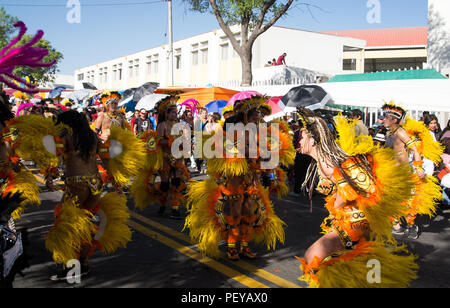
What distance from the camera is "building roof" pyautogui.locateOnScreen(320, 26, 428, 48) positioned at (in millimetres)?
47594

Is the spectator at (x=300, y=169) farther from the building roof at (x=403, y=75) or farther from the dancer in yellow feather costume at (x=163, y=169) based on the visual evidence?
the building roof at (x=403, y=75)

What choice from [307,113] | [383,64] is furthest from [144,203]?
[383,64]

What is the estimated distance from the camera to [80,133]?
470cm

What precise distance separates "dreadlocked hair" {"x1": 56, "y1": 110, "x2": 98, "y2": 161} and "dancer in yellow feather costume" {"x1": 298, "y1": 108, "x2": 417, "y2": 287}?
242cm

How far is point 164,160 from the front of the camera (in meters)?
7.83

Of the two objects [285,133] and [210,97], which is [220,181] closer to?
[285,133]

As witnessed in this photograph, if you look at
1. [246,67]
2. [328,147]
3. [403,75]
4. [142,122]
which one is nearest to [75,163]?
[328,147]

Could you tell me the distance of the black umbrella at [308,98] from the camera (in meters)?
11.2

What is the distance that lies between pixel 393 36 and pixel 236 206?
51.8 m

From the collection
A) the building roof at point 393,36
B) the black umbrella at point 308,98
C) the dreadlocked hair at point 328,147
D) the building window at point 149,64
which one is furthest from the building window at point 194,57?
the dreadlocked hair at point 328,147

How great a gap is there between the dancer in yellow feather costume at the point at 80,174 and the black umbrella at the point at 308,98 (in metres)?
6.85

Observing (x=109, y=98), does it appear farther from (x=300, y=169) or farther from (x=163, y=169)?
Answer: (x=300, y=169)
